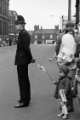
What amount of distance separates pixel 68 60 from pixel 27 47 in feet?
3.94

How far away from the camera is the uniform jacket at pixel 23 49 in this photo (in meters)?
7.28

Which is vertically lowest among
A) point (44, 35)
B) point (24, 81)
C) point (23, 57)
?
point (44, 35)

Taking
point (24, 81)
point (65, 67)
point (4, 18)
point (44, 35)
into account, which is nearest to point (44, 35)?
point (44, 35)

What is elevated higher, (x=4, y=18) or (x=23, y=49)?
(x=4, y=18)

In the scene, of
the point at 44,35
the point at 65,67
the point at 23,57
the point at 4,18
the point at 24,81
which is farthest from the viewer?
the point at 44,35

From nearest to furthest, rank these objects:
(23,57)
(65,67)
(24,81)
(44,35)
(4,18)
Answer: (65,67) < (23,57) < (24,81) < (4,18) < (44,35)

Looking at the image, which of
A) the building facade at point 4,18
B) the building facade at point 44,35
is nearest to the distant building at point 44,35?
the building facade at point 44,35

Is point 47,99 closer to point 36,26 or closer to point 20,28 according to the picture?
point 20,28

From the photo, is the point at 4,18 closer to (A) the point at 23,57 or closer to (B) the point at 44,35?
(B) the point at 44,35

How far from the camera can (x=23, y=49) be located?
7.32 metres

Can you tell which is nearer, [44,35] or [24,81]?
[24,81]

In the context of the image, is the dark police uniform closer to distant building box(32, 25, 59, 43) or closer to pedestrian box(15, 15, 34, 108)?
pedestrian box(15, 15, 34, 108)

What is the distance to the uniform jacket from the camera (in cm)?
728

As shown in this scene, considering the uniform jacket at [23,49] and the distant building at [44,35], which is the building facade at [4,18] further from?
the uniform jacket at [23,49]
